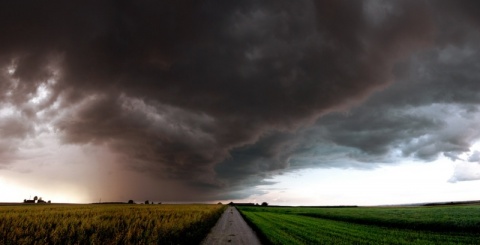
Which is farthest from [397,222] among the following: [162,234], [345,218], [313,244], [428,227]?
[162,234]

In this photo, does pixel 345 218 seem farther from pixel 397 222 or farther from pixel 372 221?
pixel 397 222

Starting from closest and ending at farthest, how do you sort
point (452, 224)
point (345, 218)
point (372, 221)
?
point (452, 224)
point (372, 221)
point (345, 218)

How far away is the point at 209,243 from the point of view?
76.7 ft

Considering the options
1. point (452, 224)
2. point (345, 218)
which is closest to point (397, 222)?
point (452, 224)

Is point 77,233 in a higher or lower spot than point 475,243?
higher

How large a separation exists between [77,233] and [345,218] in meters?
56.2

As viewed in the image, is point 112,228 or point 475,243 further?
point 475,243

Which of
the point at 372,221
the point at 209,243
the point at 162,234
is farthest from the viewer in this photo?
the point at 372,221

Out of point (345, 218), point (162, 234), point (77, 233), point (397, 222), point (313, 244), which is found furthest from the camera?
Answer: point (345, 218)

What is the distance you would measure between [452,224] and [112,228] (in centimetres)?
3878

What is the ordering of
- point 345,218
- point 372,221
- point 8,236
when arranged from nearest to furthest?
1. point 8,236
2. point 372,221
3. point 345,218

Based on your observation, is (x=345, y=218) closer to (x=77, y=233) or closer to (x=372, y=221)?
(x=372, y=221)

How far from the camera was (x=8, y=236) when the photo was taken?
11.1 metres

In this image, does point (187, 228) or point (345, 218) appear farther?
point (345, 218)
